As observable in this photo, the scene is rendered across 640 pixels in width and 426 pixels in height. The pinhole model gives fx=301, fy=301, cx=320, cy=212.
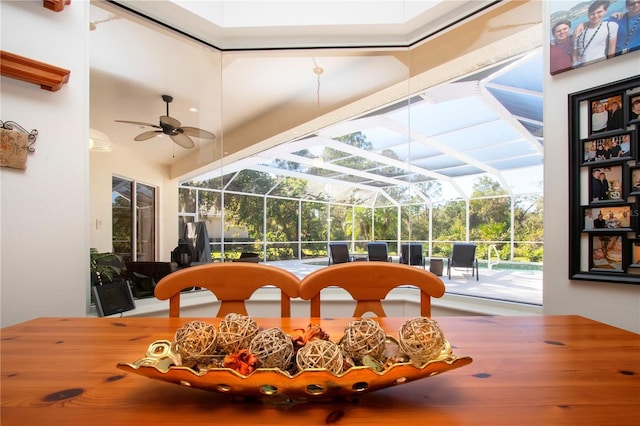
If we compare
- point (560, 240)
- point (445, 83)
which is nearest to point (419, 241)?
point (560, 240)

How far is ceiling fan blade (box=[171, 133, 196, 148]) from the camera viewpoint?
258 centimetres

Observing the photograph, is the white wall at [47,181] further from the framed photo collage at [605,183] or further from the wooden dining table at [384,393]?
the framed photo collage at [605,183]

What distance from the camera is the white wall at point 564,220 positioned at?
1537 mm

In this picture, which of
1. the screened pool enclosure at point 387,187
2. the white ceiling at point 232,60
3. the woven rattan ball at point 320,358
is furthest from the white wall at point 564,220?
the woven rattan ball at point 320,358

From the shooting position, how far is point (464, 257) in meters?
3.91

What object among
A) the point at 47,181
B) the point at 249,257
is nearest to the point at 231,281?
the point at 47,181

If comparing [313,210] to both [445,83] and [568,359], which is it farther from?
[568,359]

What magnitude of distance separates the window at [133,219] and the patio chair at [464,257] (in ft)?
10.1

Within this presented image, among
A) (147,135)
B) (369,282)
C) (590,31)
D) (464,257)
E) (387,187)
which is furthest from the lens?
(464,257)

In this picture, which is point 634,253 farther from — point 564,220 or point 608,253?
point 564,220

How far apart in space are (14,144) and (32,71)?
1.27 ft

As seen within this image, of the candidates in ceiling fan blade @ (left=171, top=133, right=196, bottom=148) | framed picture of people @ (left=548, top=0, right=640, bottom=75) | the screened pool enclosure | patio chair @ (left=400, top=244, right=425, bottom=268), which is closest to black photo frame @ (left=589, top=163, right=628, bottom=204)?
framed picture of people @ (left=548, top=0, right=640, bottom=75)

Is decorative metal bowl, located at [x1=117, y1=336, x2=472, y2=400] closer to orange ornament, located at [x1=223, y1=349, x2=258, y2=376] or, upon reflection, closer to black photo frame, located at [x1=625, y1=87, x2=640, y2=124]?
orange ornament, located at [x1=223, y1=349, x2=258, y2=376]

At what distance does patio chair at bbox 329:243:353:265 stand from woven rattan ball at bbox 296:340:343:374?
2.37m
